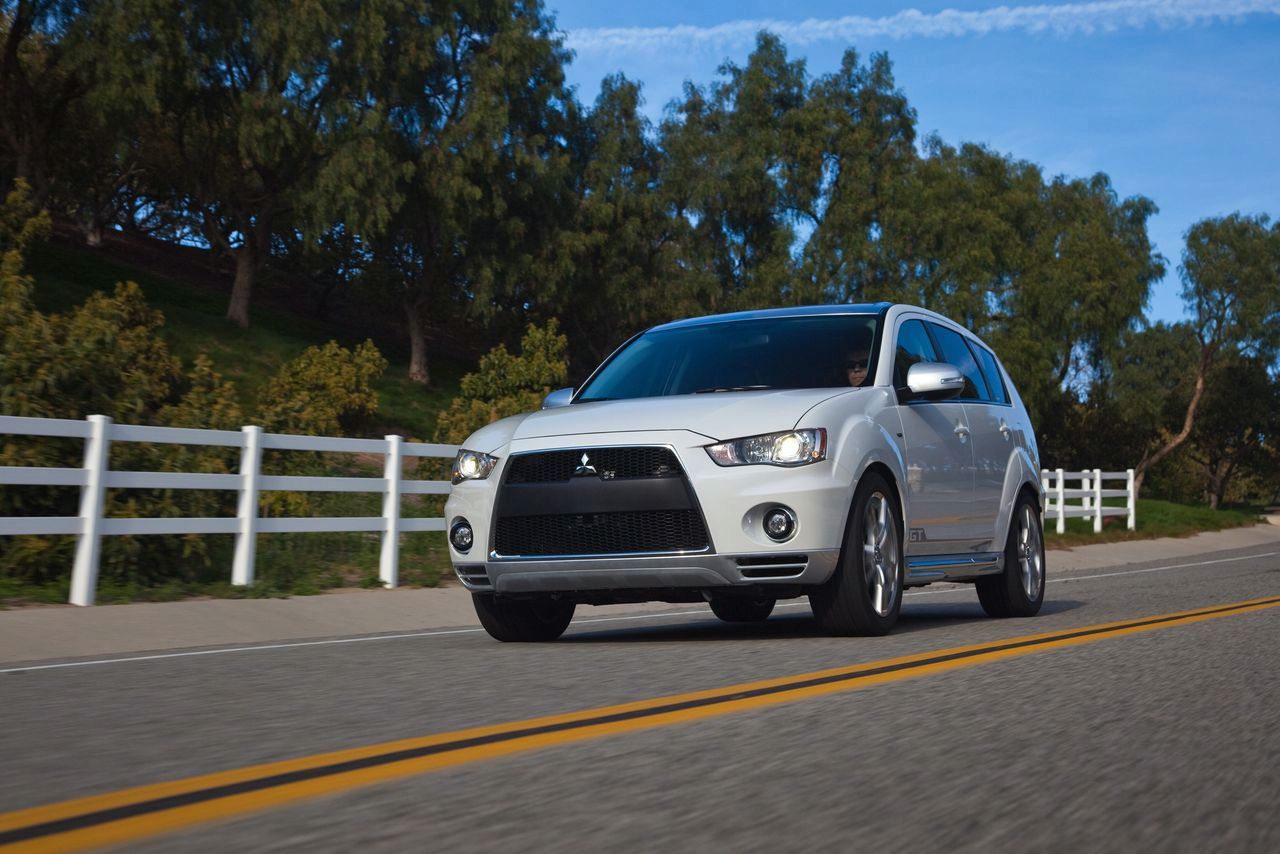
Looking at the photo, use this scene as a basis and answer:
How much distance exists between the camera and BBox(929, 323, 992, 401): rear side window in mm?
11195

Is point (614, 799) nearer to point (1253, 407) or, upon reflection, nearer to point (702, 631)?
point (702, 631)

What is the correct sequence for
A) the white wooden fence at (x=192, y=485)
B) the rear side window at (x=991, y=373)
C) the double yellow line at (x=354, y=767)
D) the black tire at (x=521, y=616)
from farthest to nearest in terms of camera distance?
1. the rear side window at (x=991, y=373)
2. the white wooden fence at (x=192, y=485)
3. the black tire at (x=521, y=616)
4. the double yellow line at (x=354, y=767)

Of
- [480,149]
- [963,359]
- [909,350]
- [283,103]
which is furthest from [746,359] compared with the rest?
[480,149]

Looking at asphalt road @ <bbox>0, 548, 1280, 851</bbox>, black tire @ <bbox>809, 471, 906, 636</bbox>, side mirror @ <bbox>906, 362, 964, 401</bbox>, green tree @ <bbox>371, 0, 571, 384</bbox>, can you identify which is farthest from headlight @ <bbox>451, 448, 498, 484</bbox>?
green tree @ <bbox>371, 0, 571, 384</bbox>

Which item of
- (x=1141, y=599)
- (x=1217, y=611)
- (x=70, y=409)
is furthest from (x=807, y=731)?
(x=70, y=409)

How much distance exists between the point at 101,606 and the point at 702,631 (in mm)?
4241

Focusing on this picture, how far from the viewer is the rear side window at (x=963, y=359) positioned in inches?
441

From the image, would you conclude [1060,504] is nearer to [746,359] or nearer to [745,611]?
[745,611]

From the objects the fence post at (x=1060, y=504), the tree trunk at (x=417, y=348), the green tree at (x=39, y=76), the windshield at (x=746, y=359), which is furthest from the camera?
the tree trunk at (x=417, y=348)

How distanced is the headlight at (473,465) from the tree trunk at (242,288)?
45.4 m

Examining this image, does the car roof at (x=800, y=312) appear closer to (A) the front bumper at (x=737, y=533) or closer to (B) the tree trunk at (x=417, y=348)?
(A) the front bumper at (x=737, y=533)

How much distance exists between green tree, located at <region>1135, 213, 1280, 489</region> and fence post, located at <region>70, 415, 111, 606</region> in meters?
72.8

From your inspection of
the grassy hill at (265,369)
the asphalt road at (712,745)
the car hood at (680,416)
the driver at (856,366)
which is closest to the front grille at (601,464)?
the car hood at (680,416)

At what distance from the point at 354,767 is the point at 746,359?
580 centimetres
